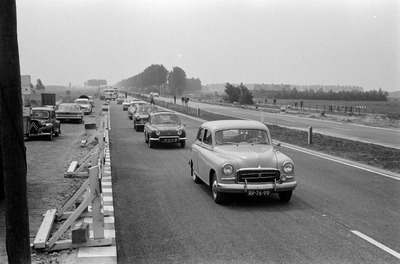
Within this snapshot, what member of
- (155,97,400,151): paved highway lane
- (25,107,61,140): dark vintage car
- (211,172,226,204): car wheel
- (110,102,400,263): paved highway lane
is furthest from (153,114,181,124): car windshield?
(211,172,226,204): car wheel

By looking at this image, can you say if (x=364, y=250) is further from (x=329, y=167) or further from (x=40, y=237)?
(x=329, y=167)

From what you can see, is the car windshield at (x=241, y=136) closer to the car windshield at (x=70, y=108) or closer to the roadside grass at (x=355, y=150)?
the roadside grass at (x=355, y=150)

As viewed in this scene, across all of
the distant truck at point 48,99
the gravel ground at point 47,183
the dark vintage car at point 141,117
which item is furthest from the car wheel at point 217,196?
the distant truck at point 48,99

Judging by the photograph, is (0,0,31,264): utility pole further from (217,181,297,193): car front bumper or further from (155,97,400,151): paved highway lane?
(155,97,400,151): paved highway lane

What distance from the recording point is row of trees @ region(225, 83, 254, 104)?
7562 cm

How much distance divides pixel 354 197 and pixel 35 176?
315 inches

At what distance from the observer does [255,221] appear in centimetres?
735

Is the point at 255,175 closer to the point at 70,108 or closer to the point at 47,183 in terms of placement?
the point at 47,183

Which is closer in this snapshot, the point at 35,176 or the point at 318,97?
the point at 35,176

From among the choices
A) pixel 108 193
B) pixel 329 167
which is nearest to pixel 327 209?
pixel 108 193

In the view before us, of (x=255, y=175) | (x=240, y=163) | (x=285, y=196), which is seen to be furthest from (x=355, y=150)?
(x=240, y=163)

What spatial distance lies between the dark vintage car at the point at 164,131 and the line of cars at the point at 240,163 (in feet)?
22.2

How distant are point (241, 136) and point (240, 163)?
1.52m

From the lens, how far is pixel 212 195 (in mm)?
9461
